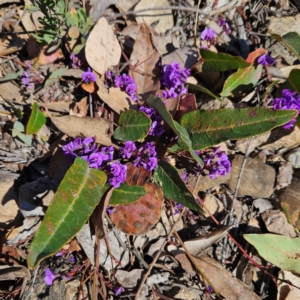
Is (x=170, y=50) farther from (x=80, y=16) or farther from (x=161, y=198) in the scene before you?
(x=161, y=198)

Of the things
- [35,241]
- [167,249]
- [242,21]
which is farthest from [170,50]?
[35,241]

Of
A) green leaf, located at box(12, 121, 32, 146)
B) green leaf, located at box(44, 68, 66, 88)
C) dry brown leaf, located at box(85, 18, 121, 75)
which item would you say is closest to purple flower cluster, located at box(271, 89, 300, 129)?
dry brown leaf, located at box(85, 18, 121, 75)

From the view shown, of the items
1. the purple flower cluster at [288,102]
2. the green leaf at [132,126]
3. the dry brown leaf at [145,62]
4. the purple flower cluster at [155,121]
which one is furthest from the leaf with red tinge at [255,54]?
the green leaf at [132,126]

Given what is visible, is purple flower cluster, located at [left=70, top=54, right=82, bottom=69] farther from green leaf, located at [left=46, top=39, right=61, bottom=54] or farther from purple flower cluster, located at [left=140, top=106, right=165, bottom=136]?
purple flower cluster, located at [left=140, top=106, right=165, bottom=136]

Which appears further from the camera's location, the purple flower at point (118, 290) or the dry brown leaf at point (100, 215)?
the purple flower at point (118, 290)

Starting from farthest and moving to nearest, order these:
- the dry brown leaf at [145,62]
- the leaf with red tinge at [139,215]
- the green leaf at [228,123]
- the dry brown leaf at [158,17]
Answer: the dry brown leaf at [158,17]
the dry brown leaf at [145,62]
the leaf with red tinge at [139,215]
the green leaf at [228,123]

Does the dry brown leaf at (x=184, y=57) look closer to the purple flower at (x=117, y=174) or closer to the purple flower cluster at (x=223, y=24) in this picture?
the purple flower cluster at (x=223, y=24)

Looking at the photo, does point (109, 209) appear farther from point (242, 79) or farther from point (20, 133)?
point (242, 79)
